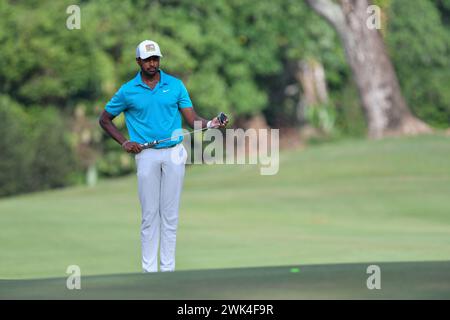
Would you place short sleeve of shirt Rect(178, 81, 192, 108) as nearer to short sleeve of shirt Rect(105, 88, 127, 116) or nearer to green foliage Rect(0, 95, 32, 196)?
short sleeve of shirt Rect(105, 88, 127, 116)

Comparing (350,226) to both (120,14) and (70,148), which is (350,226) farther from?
(120,14)

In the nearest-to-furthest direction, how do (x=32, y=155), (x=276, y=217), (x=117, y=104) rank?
(x=117, y=104) → (x=276, y=217) → (x=32, y=155)

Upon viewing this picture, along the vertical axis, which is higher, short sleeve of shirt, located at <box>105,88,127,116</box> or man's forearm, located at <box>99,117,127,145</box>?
short sleeve of shirt, located at <box>105,88,127,116</box>

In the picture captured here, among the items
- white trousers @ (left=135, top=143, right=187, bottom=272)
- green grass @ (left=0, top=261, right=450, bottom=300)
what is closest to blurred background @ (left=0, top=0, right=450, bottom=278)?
white trousers @ (left=135, top=143, right=187, bottom=272)

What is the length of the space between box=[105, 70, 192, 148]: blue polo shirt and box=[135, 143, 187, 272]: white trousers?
117 millimetres

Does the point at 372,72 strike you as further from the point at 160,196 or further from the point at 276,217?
the point at 160,196

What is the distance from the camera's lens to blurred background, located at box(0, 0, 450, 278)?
16250mm

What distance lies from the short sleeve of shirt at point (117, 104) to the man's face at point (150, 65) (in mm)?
290

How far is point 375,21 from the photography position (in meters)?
35.6

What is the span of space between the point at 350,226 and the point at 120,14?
34992mm

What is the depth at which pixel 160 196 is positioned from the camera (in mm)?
11281

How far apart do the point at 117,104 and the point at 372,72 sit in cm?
2813

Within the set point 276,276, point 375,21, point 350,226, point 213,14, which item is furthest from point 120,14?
point 276,276

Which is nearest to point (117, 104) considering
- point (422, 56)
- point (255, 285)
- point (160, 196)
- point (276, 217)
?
point (160, 196)
